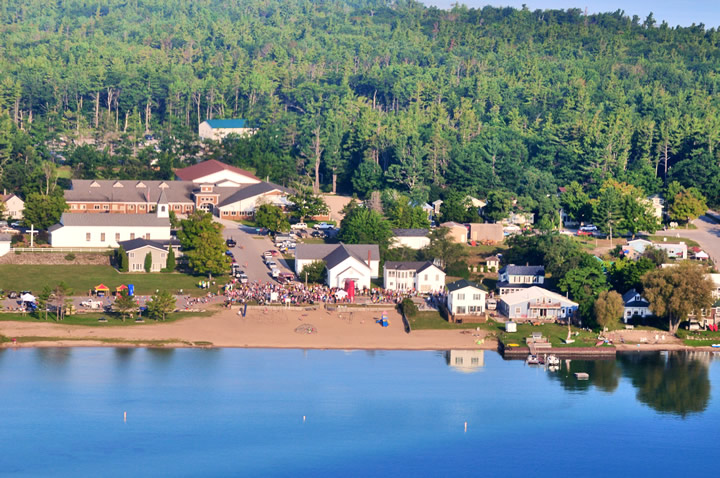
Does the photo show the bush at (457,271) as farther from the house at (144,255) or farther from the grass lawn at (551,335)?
the house at (144,255)

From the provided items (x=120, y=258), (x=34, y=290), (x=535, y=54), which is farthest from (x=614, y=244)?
(x=535, y=54)

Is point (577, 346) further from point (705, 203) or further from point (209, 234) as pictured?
point (705, 203)

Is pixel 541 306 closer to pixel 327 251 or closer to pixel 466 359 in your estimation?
pixel 466 359

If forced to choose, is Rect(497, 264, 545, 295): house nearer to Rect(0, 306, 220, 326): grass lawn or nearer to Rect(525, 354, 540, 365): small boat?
Rect(525, 354, 540, 365): small boat

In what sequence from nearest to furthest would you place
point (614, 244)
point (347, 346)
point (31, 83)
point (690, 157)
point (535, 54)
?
point (347, 346) < point (614, 244) < point (690, 157) < point (31, 83) < point (535, 54)

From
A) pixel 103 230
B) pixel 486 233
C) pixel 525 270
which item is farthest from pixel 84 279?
pixel 486 233

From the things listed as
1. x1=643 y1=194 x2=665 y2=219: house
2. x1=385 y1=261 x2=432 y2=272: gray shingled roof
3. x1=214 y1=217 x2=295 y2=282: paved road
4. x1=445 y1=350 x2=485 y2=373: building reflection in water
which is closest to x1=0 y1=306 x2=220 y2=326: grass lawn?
x1=214 y1=217 x2=295 y2=282: paved road
